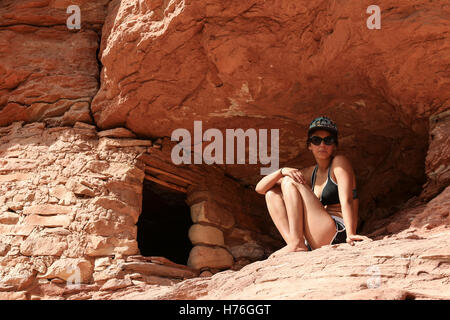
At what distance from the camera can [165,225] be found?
18.2ft

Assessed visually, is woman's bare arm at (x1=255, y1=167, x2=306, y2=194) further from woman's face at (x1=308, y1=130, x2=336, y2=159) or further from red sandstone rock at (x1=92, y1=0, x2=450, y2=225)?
red sandstone rock at (x1=92, y1=0, x2=450, y2=225)

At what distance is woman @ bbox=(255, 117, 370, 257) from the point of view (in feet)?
11.3

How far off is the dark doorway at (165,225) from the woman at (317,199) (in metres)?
1.61

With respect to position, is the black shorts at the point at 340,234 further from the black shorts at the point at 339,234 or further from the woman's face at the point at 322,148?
the woman's face at the point at 322,148

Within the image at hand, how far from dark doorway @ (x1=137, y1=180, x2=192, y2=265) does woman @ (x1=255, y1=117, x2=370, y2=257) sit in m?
1.61

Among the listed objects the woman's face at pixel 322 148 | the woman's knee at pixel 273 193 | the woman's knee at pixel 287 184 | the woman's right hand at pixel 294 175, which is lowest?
the woman's knee at pixel 273 193

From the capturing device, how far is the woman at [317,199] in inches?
136

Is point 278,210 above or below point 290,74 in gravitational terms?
below

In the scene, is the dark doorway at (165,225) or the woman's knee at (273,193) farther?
the dark doorway at (165,225)

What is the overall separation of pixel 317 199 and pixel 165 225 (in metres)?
2.39

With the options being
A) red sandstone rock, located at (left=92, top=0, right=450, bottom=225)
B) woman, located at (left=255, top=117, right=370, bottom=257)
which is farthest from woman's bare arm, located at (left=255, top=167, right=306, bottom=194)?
red sandstone rock, located at (left=92, top=0, right=450, bottom=225)

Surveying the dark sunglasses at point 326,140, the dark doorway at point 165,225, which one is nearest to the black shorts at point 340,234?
the dark sunglasses at point 326,140

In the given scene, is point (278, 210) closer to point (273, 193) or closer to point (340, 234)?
point (273, 193)

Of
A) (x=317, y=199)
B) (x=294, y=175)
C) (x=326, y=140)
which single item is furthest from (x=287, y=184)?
(x=326, y=140)
